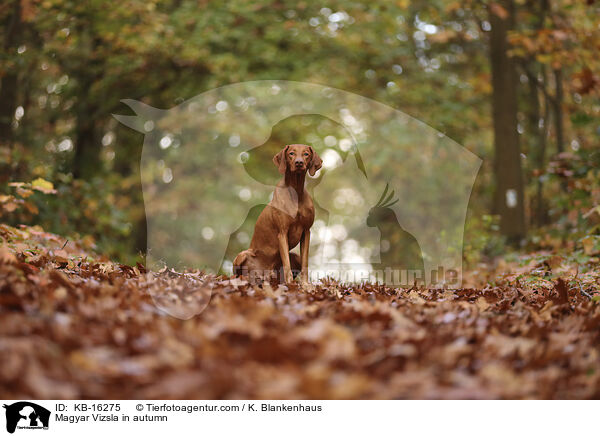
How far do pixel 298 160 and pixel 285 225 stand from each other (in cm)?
67

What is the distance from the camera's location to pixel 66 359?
193 cm

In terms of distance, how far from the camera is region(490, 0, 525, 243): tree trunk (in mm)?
9836

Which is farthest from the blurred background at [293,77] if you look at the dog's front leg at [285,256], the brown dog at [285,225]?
the dog's front leg at [285,256]

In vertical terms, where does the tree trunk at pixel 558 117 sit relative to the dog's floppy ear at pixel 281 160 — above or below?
above

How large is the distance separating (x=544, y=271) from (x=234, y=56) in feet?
Answer: 31.7

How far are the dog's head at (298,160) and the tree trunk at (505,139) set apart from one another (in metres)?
6.06

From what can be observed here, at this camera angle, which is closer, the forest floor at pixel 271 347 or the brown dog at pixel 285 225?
the forest floor at pixel 271 347

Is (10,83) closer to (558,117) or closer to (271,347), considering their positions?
(271,347)

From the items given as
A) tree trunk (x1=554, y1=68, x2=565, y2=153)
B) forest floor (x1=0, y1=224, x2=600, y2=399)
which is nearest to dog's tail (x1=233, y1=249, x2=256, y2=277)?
forest floor (x1=0, y1=224, x2=600, y2=399)

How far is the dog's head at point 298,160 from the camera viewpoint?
15.9 feet

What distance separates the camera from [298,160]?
4.83 metres

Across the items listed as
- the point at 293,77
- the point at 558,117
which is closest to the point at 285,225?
the point at 293,77

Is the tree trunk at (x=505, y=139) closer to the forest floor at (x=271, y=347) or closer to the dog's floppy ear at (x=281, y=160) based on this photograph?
the dog's floppy ear at (x=281, y=160)
